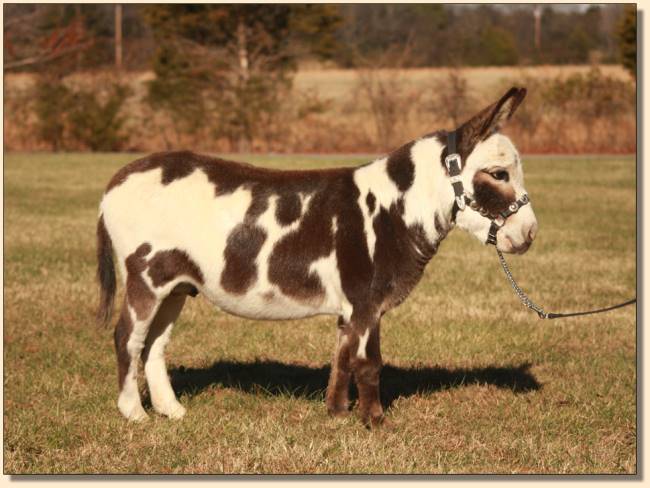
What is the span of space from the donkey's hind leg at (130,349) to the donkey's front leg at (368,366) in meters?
1.42

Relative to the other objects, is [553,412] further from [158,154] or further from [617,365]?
[158,154]

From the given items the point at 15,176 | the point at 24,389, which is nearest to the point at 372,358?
the point at 24,389

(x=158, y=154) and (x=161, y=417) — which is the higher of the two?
(x=158, y=154)

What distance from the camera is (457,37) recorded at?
4822 cm

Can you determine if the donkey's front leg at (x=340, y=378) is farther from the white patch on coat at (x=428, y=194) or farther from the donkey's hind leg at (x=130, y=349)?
the donkey's hind leg at (x=130, y=349)

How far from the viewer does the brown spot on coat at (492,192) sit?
254 inches

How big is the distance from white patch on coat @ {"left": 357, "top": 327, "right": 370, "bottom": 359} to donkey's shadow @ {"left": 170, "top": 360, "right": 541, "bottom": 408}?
3.46 feet

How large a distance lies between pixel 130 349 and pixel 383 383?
227 centimetres

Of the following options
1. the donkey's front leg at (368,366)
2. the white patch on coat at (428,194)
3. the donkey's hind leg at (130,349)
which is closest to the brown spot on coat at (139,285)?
the donkey's hind leg at (130,349)

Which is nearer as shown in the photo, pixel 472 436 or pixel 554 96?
pixel 472 436

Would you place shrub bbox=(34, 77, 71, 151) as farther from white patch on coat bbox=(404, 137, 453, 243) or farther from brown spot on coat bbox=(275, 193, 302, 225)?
white patch on coat bbox=(404, 137, 453, 243)

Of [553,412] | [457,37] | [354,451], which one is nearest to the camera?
[354,451]

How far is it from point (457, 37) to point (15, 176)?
26.3 m

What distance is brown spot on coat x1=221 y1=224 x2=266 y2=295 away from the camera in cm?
671
